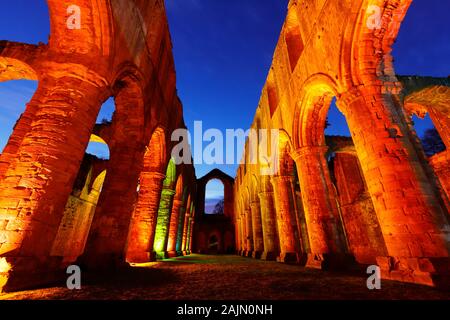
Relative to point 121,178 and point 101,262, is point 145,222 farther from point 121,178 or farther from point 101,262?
point 101,262

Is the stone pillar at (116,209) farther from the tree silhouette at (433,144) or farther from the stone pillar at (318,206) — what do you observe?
the tree silhouette at (433,144)

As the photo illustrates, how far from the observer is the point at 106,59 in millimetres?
4082

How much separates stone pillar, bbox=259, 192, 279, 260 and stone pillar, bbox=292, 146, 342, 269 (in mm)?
4327

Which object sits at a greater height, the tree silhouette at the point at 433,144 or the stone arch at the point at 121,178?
the tree silhouette at the point at 433,144

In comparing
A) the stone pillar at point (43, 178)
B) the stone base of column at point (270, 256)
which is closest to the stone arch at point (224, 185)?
the stone base of column at point (270, 256)

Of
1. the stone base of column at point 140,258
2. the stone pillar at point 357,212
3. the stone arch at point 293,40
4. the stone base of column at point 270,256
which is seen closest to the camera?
the stone base of column at point 140,258

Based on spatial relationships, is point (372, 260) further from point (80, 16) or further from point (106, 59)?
point (80, 16)

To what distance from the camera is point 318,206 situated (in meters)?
6.18

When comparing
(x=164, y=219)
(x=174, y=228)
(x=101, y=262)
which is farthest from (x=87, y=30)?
(x=174, y=228)

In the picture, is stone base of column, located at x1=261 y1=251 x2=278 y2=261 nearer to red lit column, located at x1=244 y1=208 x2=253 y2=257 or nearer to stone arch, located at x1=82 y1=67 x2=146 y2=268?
red lit column, located at x1=244 y1=208 x2=253 y2=257

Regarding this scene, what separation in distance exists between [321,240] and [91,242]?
6.01 meters

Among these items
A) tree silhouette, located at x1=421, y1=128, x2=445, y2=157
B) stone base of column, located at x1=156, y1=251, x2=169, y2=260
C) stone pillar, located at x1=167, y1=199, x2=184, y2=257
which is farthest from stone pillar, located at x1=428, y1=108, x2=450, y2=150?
stone pillar, located at x1=167, y1=199, x2=184, y2=257

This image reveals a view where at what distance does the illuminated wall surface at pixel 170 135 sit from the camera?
2994 millimetres
